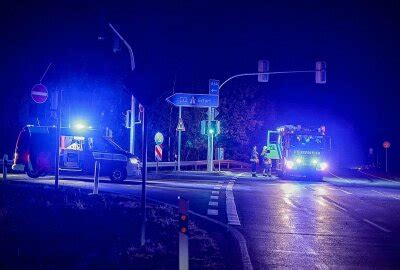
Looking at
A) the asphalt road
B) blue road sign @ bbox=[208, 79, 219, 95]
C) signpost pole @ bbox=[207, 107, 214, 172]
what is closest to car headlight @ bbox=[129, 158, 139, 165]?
the asphalt road

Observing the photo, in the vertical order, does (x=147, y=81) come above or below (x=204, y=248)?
above

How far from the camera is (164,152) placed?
42875 millimetres

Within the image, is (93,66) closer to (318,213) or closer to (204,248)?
(318,213)

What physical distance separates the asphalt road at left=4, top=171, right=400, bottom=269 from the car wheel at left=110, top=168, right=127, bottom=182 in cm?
49

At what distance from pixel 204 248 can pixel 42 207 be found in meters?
5.08

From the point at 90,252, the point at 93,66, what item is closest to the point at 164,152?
the point at 93,66

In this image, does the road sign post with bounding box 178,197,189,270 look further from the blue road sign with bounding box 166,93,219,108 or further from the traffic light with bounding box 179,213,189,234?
the blue road sign with bounding box 166,93,219,108

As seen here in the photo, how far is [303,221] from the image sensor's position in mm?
12727

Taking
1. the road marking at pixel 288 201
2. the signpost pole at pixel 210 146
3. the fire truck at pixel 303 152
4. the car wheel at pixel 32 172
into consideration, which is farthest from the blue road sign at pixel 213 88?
the road marking at pixel 288 201

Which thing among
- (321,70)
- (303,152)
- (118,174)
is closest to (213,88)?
(303,152)

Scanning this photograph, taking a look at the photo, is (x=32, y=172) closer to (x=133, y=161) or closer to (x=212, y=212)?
(x=133, y=161)

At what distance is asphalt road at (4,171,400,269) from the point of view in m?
8.75

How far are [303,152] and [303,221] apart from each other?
57.6ft

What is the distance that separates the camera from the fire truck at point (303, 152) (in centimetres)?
2959
